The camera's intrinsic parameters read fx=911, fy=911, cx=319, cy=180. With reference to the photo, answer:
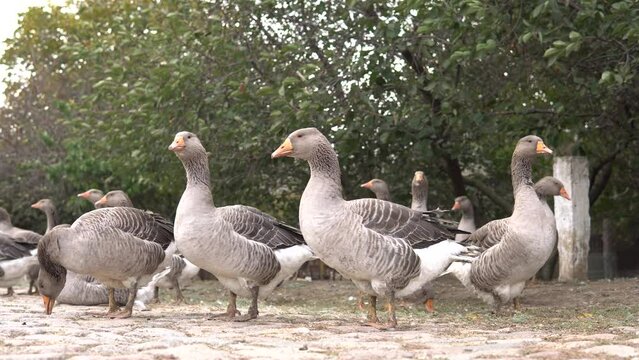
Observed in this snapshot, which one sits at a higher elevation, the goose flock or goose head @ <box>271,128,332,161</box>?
goose head @ <box>271,128,332,161</box>

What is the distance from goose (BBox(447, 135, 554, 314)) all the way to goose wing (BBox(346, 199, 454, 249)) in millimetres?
1081

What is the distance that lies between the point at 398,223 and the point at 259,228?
176 centimetres

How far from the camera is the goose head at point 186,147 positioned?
10242 millimetres

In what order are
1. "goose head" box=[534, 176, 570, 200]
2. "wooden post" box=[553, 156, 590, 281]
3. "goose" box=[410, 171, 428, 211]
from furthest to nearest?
→ "wooden post" box=[553, 156, 590, 281] → "goose" box=[410, 171, 428, 211] → "goose head" box=[534, 176, 570, 200]

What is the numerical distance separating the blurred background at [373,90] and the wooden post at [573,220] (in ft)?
1.71

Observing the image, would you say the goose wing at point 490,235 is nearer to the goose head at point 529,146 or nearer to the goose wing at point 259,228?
the goose head at point 529,146

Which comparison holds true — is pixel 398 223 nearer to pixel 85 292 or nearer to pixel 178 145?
pixel 178 145

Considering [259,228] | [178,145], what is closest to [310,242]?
[259,228]

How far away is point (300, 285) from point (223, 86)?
485 cm

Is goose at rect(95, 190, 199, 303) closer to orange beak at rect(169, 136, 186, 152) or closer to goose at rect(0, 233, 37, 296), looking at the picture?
goose at rect(0, 233, 37, 296)

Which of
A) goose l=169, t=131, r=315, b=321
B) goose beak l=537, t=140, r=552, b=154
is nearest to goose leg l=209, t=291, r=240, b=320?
goose l=169, t=131, r=315, b=321

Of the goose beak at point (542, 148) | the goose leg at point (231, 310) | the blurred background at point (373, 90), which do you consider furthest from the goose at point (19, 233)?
the goose beak at point (542, 148)

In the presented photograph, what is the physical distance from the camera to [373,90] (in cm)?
1401

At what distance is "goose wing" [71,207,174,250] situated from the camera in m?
10.3
